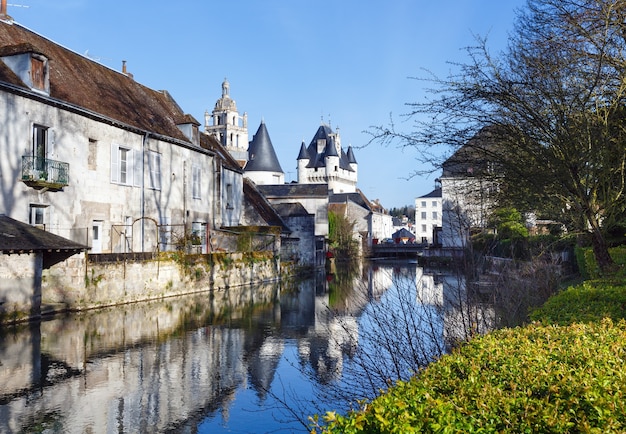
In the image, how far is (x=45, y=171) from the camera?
1822cm

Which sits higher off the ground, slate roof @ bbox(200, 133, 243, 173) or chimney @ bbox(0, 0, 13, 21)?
chimney @ bbox(0, 0, 13, 21)

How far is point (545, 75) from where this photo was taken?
9.09 metres

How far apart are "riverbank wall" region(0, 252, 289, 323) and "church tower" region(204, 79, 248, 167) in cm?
7531

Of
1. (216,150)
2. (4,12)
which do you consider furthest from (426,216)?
(4,12)

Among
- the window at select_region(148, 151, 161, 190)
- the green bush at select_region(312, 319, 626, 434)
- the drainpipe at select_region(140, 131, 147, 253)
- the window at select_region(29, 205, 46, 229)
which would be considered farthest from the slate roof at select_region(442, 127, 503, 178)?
the window at select_region(148, 151, 161, 190)

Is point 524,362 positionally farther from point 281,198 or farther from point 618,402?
point 281,198

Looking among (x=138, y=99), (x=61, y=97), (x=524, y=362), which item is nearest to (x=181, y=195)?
(x=138, y=99)

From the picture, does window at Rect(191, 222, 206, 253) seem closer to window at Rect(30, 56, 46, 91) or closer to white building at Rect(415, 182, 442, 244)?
window at Rect(30, 56, 46, 91)

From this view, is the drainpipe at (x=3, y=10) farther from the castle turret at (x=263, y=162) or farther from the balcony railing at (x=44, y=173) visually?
the castle turret at (x=263, y=162)

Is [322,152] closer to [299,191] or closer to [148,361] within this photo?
[299,191]

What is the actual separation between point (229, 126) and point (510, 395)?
98285 millimetres

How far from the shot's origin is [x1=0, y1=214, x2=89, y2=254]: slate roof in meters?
14.1

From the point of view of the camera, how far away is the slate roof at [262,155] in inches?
3275

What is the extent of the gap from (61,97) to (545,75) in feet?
53.5
